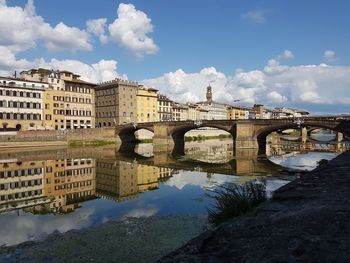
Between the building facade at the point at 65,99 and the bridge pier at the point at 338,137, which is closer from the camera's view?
the building facade at the point at 65,99

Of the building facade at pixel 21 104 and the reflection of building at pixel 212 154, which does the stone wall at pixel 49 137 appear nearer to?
the building facade at pixel 21 104

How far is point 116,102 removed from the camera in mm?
116188

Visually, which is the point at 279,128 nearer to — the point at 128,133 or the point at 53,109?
the point at 128,133

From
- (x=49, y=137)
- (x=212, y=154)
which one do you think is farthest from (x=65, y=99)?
(x=212, y=154)

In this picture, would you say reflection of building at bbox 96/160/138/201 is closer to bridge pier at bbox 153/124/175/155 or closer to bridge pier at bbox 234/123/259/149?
bridge pier at bbox 234/123/259/149

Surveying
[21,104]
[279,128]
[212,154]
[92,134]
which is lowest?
[212,154]

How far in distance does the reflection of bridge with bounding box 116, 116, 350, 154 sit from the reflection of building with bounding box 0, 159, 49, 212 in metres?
32.7

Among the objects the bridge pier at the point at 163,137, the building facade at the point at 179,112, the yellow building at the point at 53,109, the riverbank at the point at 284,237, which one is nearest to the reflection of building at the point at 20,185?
the riverbank at the point at 284,237

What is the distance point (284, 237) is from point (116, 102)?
111699mm

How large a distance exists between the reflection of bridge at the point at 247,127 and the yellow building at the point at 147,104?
104ft

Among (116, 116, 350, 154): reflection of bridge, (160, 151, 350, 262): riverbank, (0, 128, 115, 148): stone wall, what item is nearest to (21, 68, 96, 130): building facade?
(0, 128, 115, 148): stone wall

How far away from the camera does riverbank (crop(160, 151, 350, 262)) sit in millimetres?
6191

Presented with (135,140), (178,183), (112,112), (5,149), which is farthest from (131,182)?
(112,112)

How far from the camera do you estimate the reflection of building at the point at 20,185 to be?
24.9m
